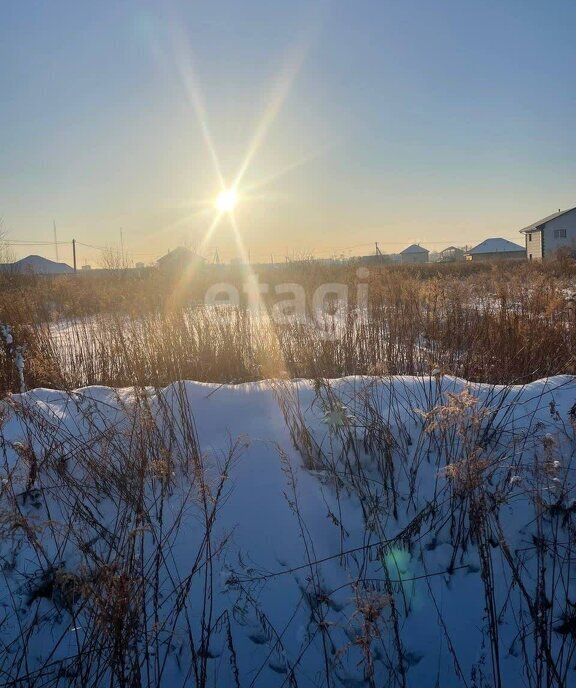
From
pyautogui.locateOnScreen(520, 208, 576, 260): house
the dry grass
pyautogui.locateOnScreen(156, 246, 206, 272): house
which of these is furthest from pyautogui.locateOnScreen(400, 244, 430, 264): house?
the dry grass

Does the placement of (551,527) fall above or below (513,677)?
above

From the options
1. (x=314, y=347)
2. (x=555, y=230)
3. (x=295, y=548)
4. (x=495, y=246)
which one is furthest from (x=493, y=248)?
(x=295, y=548)

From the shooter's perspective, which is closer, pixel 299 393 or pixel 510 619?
pixel 510 619

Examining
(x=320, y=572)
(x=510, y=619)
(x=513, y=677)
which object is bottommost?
(x=513, y=677)

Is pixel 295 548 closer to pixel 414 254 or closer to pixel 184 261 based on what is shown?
pixel 184 261

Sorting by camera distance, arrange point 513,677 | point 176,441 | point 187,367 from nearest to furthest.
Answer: point 513,677 → point 176,441 → point 187,367

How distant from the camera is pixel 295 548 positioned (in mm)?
1775

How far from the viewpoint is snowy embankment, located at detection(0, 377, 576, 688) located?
142cm

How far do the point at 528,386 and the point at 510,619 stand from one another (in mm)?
1303

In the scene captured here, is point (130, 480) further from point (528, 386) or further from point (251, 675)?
point (528, 386)

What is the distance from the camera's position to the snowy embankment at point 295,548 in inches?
56.0

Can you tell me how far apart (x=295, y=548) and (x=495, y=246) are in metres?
52.2

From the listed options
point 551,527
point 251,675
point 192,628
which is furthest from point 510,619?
point 192,628

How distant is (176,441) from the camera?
2.23 m
